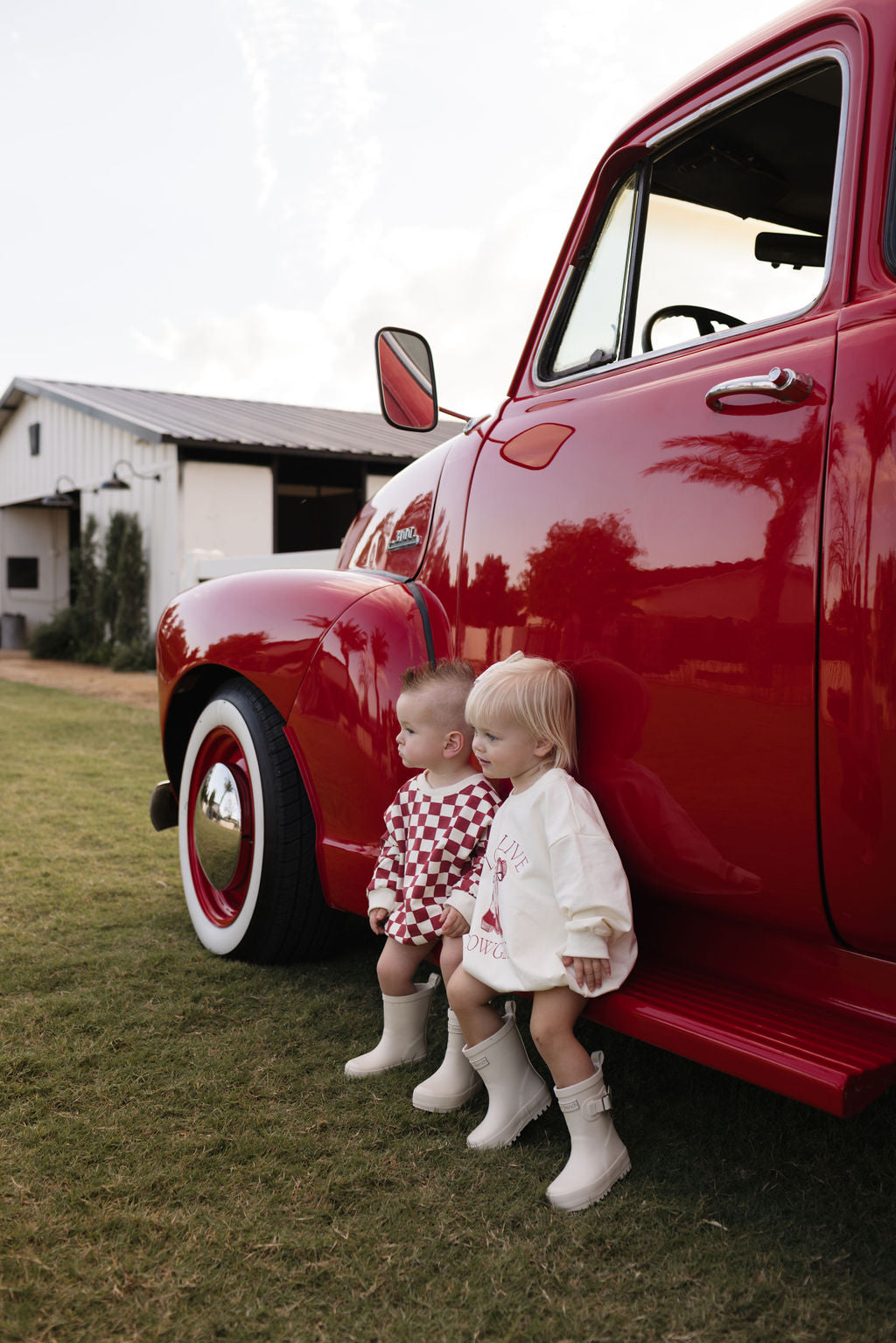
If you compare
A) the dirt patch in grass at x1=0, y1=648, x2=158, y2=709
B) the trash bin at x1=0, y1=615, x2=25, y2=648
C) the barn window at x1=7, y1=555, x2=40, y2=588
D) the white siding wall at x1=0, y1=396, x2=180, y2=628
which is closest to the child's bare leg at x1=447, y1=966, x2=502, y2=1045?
the dirt patch in grass at x1=0, y1=648, x2=158, y2=709

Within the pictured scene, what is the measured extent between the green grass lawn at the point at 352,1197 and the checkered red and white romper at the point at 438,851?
0.36 meters

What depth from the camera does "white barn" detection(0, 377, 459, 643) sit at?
15117 millimetres

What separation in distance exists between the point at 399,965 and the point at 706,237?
171cm

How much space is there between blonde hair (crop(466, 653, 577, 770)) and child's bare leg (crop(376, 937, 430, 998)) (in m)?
0.62

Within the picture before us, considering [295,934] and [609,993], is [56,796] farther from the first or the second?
[609,993]

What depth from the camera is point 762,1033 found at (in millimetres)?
1730

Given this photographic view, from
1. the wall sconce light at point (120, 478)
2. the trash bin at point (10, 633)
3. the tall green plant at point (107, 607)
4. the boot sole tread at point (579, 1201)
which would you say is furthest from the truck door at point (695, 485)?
the trash bin at point (10, 633)

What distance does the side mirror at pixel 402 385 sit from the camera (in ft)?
9.21

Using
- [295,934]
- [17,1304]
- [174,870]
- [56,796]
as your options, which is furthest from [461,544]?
[56,796]

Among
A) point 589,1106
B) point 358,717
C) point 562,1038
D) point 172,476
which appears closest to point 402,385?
point 358,717

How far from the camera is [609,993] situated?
196cm

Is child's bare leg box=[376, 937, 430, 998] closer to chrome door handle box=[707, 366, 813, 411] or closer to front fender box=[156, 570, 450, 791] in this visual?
front fender box=[156, 570, 450, 791]

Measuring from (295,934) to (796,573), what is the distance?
1.85 meters

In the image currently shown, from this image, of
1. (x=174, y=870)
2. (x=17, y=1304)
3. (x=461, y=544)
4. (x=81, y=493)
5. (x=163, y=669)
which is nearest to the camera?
(x=17, y=1304)
